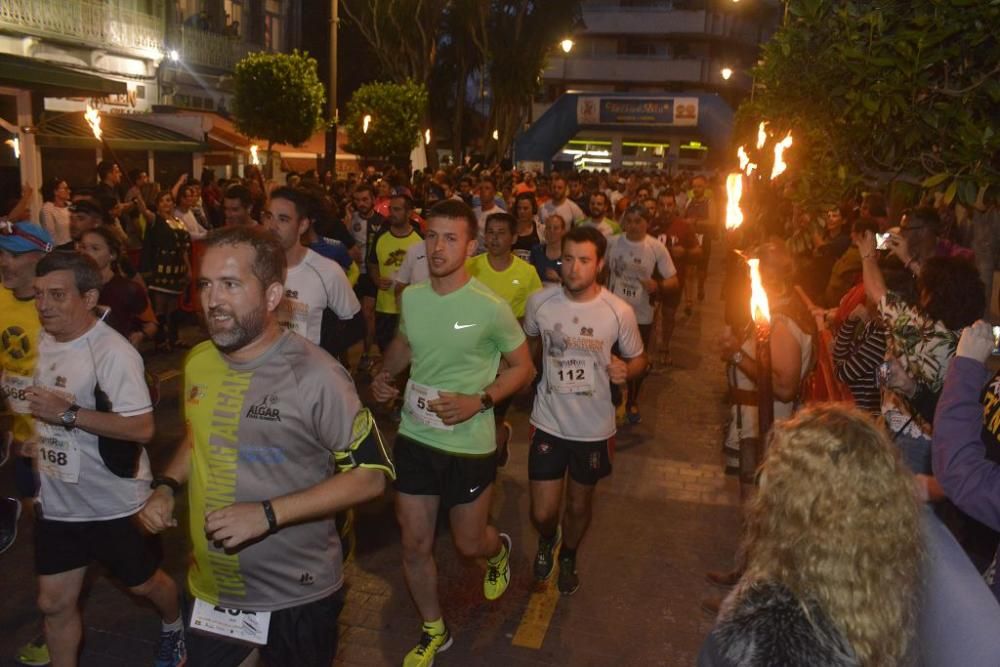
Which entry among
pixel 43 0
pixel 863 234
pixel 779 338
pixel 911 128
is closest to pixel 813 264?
pixel 863 234

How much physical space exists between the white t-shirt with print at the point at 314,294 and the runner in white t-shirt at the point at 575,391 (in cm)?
142

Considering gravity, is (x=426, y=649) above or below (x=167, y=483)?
below

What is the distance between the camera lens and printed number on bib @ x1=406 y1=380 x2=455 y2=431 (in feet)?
15.2

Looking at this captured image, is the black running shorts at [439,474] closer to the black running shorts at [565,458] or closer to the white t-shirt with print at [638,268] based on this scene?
the black running shorts at [565,458]

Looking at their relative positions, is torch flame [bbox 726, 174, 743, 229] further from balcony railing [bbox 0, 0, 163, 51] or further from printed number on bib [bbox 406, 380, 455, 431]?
balcony railing [bbox 0, 0, 163, 51]

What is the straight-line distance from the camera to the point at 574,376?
523 cm

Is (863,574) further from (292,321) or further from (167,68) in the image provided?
(167,68)

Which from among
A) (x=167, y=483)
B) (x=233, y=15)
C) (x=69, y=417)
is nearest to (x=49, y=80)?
(x=69, y=417)

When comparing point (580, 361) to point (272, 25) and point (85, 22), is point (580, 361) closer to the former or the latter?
point (85, 22)

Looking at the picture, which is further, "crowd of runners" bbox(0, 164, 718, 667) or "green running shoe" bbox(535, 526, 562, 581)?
"green running shoe" bbox(535, 526, 562, 581)

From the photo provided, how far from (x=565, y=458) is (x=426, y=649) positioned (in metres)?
1.34

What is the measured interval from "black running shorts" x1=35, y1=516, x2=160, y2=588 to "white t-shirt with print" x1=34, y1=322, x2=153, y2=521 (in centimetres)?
4

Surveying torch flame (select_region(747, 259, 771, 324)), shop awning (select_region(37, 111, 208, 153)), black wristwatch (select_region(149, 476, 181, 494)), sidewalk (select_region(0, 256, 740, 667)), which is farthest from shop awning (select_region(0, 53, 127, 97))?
torch flame (select_region(747, 259, 771, 324))

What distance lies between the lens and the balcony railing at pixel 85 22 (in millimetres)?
18984
